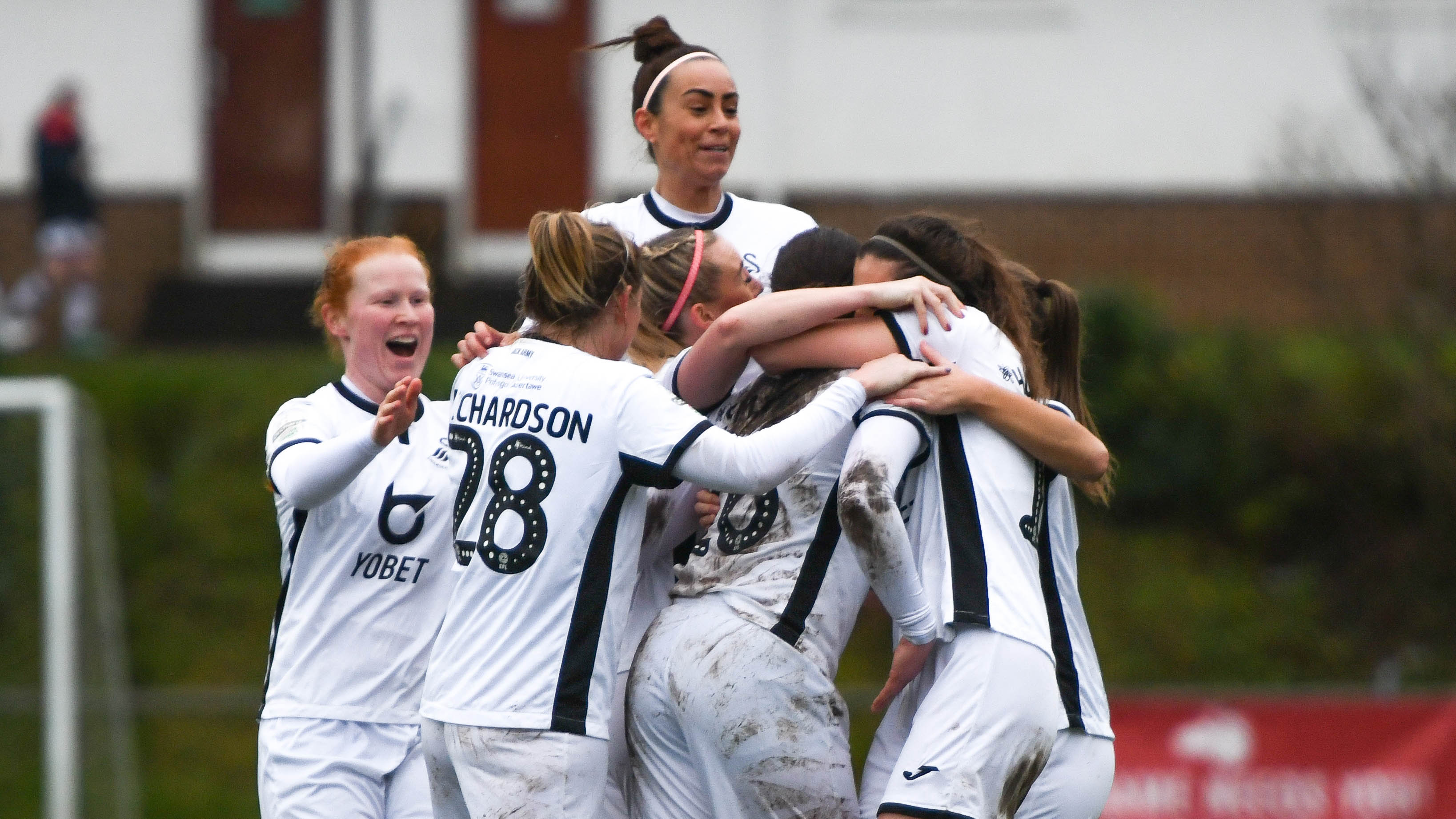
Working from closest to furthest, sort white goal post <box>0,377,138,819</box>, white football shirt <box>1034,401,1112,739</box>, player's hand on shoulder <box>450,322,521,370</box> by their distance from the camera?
white football shirt <box>1034,401,1112,739</box> < player's hand on shoulder <box>450,322,521,370</box> < white goal post <box>0,377,138,819</box>

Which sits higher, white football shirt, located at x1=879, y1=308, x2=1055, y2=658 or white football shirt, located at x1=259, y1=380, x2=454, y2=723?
white football shirt, located at x1=879, y1=308, x2=1055, y2=658

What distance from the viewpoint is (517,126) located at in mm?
15727

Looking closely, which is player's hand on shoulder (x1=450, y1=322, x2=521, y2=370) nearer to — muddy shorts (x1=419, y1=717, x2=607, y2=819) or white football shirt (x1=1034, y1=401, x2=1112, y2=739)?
muddy shorts (x1=419, y1=717, x2=607, y2=819)

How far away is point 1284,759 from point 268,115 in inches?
414

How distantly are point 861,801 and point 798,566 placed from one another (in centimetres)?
51

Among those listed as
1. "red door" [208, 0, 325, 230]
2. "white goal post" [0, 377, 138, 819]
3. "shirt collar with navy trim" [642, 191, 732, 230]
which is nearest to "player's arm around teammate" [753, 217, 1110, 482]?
"shirt collar with navy trim" [642, 191, 732, 230]

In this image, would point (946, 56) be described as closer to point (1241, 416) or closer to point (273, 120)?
point (1241, 416)

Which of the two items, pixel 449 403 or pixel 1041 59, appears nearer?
pixel 449 403

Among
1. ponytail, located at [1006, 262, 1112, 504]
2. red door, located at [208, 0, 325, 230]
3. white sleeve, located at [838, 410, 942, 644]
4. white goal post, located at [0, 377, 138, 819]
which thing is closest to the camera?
white sleeve, located at [838, 410, 942, 644]

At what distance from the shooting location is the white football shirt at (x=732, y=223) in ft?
15.0

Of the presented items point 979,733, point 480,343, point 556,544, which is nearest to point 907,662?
point 979,733

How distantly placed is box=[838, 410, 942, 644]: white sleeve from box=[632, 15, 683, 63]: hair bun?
156 cm

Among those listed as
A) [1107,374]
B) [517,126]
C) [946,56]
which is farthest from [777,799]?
[517,126]

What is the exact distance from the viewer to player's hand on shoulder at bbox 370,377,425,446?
3.75 m
